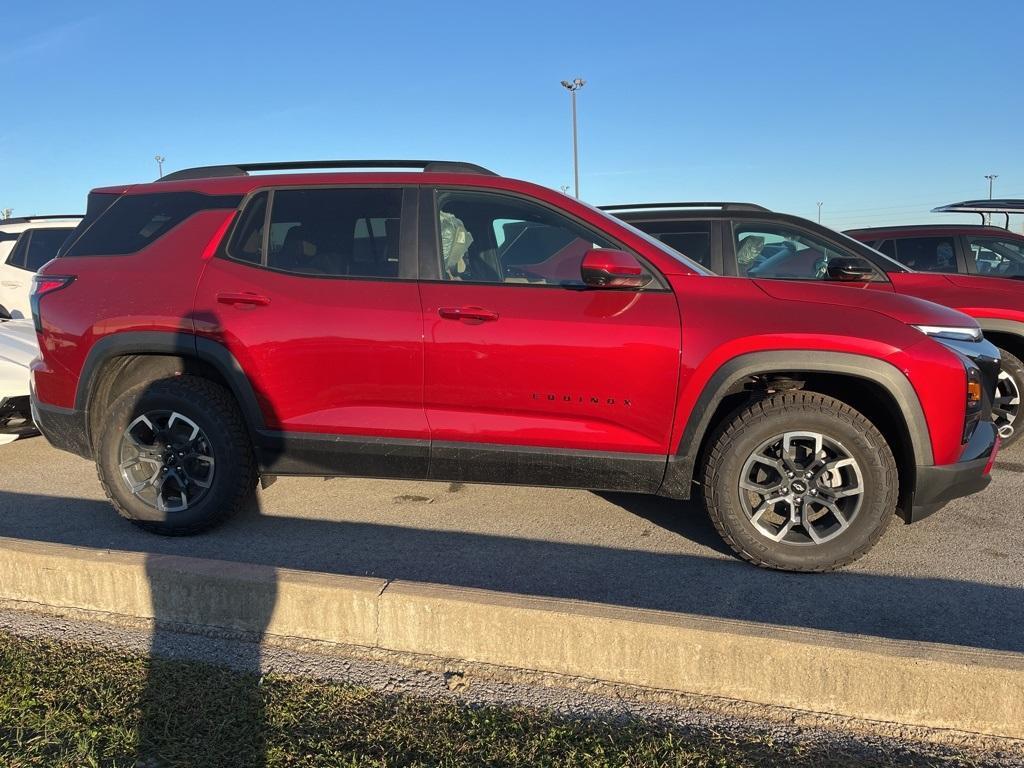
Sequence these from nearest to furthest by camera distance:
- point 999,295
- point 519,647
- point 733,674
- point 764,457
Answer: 1. point 733,674
2. point 519,647
3. point 764,457
4. point 999,295

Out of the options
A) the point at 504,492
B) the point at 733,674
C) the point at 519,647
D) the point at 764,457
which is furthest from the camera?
the point at 504,492

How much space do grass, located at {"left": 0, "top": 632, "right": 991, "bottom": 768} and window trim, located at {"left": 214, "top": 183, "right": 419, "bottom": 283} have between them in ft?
6.48

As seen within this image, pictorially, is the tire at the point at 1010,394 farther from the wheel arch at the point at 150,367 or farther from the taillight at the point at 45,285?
the taillight at the point at 45,285

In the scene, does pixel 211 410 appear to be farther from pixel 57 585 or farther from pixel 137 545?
pixel 57 585

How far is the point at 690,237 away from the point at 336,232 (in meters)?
3.25

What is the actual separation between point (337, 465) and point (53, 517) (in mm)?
1819

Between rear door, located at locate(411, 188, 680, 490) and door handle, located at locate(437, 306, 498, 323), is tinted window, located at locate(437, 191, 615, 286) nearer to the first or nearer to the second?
rear door, located at locate(411, 188, 680, 490)

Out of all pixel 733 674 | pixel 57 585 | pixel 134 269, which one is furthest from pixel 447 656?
pixel 134 269

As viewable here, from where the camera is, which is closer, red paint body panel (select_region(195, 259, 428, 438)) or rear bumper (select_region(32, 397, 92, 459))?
red paint body panel (select_region(195, 259, 428, 438))

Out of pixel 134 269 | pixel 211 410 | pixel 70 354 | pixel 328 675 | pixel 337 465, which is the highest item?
pixel 134 269

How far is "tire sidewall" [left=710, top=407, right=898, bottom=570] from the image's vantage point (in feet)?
11.6

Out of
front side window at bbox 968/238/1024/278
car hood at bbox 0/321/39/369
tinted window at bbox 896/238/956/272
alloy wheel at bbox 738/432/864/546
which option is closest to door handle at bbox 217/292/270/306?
car hood at bbox 0/321/39/369

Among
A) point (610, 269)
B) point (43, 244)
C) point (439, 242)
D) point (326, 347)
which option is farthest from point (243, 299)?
point (43, 244)

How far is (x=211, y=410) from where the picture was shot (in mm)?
4023
